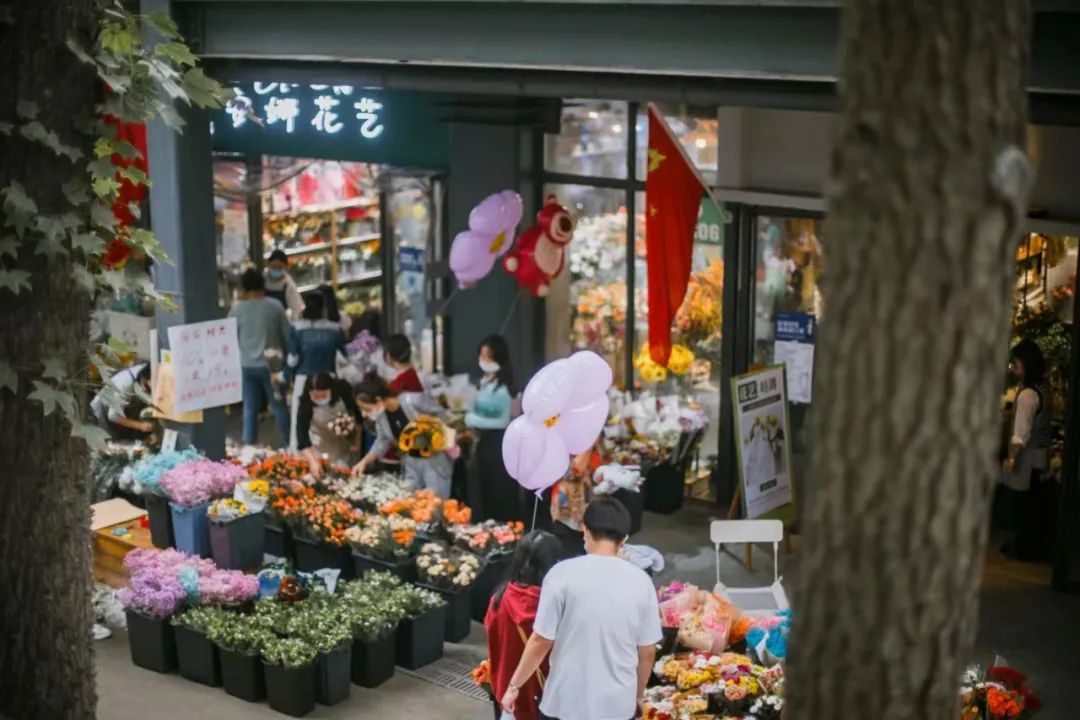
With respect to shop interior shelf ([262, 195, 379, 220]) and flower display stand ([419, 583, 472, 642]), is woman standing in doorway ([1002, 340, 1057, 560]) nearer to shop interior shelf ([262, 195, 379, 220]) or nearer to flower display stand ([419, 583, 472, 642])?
flower display stand ([419, 583, 472, 642])

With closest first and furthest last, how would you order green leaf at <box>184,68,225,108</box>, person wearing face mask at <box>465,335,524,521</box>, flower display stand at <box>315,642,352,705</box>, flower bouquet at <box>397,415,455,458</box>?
green leaf at <box>184,68,225,108</box> < flower display stand at <box>315,642,352,705</box> < flower bouquet at <box>397,415,455,458</box> < person wearing face mask at <box>465,335,524,521</box>

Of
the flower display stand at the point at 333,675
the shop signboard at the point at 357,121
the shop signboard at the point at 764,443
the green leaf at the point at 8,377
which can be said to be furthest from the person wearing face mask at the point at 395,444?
the green leaf at the point at 8,377

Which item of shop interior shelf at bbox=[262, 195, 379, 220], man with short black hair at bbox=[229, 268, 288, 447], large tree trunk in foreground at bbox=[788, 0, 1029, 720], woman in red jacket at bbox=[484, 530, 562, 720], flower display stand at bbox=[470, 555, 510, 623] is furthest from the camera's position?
shop interior shelf at bbox=[262, 195, 379, 220]

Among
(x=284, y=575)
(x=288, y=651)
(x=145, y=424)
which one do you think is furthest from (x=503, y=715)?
(x=145, y=424)

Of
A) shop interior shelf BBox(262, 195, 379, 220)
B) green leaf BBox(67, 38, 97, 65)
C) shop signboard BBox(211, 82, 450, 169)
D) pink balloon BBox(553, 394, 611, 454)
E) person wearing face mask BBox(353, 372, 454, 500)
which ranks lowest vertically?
person wearing face mask BBox(353, 372, 454, 500)

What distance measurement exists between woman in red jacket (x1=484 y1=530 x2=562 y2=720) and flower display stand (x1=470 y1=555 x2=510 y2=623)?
2242 mm

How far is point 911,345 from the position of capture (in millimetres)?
2557

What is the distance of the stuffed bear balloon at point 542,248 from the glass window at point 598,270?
1031mm

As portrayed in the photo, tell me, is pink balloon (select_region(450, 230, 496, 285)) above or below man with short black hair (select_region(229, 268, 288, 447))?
above

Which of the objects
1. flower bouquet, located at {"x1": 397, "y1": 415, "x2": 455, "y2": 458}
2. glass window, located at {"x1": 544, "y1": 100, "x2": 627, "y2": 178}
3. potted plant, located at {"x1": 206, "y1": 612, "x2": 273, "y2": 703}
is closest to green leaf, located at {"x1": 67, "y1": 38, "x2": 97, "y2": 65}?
potted plant, located at {"x1": 206, "y1": 612, "x2": 273, "y2": 703}

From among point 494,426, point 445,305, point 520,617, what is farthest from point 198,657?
point 445,305

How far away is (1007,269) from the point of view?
101 inches

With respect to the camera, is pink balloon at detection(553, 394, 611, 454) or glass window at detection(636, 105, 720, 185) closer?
pink balloon at detection(553, 394, 611, 454)

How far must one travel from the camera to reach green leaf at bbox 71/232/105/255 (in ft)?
17.5
